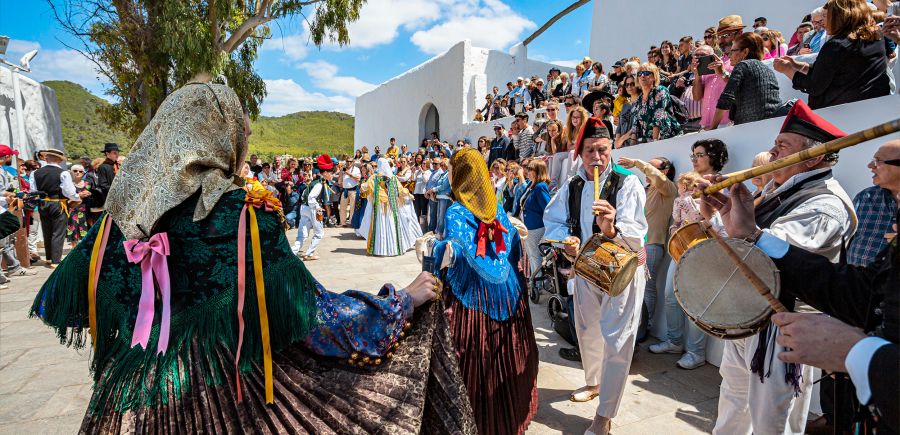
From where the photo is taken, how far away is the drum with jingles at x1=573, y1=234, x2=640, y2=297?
2.59 m

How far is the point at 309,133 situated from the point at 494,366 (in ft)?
278

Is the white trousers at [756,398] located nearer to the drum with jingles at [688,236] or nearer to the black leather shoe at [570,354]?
the drum with jingles at [688,236]

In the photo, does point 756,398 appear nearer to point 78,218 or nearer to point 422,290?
point 422,290

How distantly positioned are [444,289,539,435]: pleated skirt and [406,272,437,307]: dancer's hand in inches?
29.8

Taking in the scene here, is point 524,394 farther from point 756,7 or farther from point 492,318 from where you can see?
point 756,7

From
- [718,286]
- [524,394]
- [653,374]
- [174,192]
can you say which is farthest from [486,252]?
[653,374]

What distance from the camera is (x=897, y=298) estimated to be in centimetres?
115

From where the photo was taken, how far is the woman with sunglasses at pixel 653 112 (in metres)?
5.77

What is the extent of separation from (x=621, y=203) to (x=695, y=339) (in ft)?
6.52

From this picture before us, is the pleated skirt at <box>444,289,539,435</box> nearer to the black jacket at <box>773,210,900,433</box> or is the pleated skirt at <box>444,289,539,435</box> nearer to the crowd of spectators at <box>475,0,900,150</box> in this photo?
the black jacket at <box>773,210,900,433</box>

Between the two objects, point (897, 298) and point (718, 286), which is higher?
point (897, 298)

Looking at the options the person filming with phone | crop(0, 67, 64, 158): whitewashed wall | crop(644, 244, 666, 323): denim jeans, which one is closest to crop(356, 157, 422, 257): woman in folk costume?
crop(644, 244, 666, 323): denim jeans

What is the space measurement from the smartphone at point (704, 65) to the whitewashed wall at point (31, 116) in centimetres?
1835

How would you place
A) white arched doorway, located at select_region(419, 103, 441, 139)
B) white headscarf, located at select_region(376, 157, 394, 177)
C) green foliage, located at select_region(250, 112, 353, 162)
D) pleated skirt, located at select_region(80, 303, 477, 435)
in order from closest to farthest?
pleated skirt, located at select_region(80, 303, 477, 435), white headscarf, located at select_region(376, 157, 394, 177), white arched doorway, located at select_region(419, 103, 441, 139), green foliage, located at select_region(250, 112, 353, 162)
